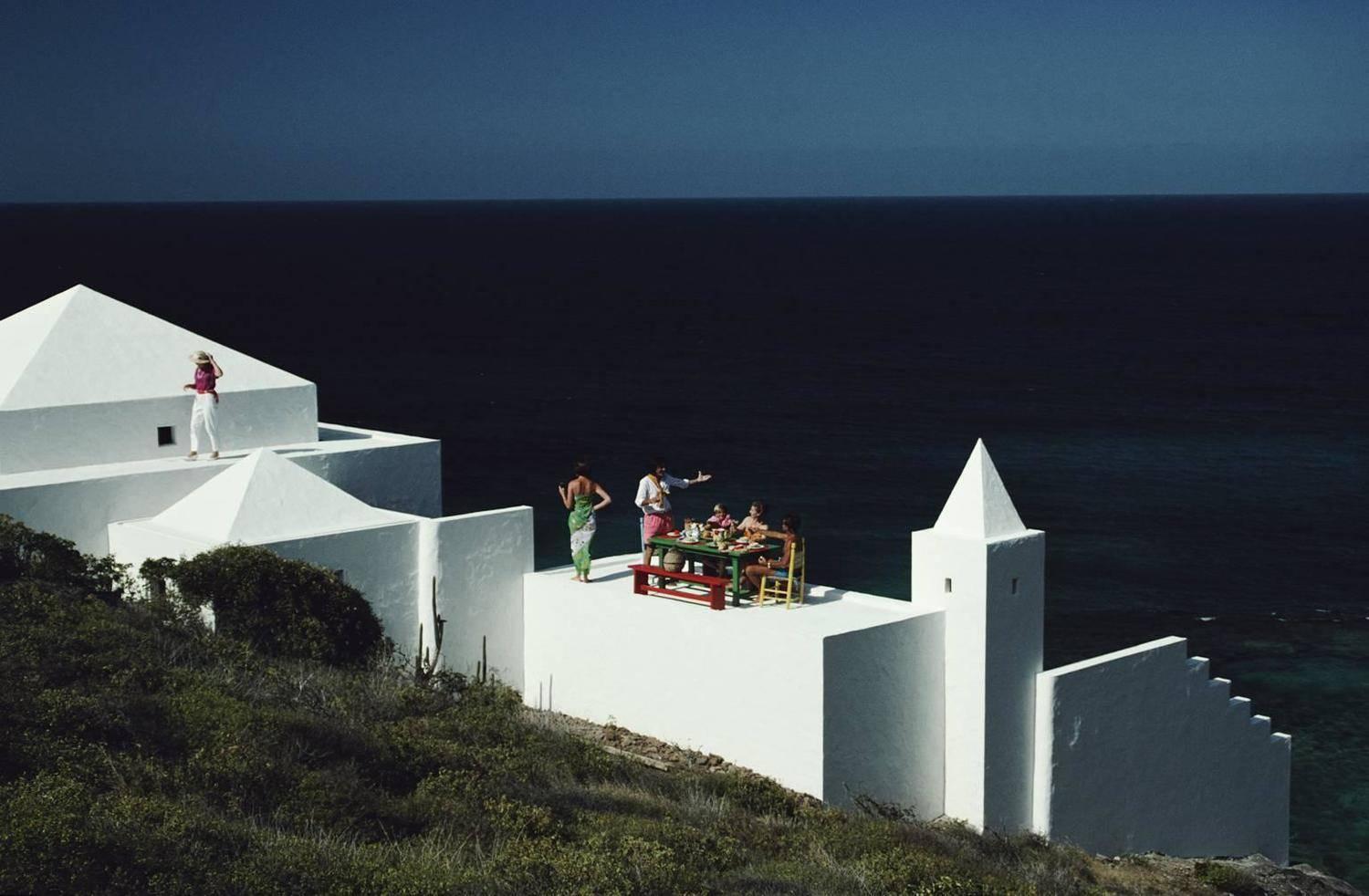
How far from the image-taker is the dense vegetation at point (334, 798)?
1102 cm

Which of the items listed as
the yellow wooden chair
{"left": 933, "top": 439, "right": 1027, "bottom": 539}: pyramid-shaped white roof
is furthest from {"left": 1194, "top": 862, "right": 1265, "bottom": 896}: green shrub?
the yellow wooden chair

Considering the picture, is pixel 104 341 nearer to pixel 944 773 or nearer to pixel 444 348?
pixel 944 773

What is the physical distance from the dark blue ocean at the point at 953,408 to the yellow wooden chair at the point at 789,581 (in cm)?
1010

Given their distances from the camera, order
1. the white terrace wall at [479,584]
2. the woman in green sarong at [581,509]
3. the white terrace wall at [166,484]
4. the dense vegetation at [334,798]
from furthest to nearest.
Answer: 1. the white terrace wall at [479,584]
2. the woman in green sarong at [581,509]
3. the white terrace wall at [166,484]
4. the dense vegetation at [334,798]

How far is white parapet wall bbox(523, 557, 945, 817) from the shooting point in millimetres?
19172

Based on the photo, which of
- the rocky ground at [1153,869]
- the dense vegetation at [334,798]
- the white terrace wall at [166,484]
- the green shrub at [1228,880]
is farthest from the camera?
the white terrace wall at [166,484]

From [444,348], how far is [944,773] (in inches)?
2937

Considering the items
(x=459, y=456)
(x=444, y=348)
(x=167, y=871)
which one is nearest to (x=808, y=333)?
(x=444, y=348)

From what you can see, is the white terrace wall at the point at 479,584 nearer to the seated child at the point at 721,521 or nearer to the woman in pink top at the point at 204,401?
the seated child at the point at 721,521

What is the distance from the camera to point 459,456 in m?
57.2

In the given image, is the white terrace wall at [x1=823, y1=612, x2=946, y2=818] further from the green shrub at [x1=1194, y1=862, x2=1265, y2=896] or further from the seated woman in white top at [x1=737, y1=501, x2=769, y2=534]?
the green shrub at [x1=1194, y1=862, x2=1265, y2=896]

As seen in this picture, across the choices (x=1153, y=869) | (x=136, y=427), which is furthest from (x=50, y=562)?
(x=1153, y=869)

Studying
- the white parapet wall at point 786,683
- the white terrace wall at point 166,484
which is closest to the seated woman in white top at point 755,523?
the white parapet wall at point 786,683

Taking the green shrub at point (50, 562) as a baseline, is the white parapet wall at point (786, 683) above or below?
below
